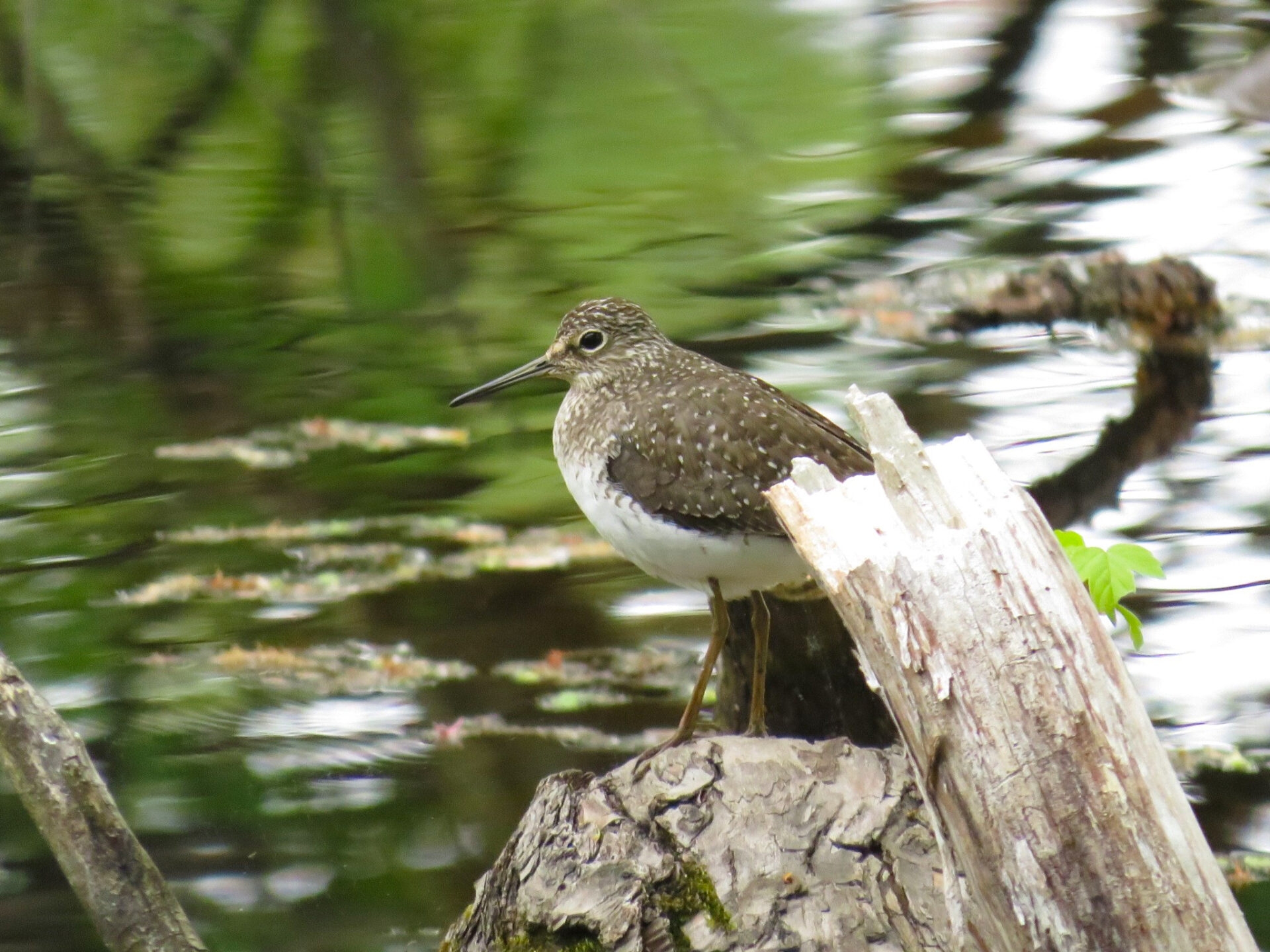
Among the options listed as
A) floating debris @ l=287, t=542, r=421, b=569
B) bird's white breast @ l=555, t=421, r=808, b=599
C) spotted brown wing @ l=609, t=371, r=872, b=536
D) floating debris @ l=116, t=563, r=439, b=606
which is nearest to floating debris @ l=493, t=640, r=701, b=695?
floating debris @ l=116, t=563, r=439, b=606

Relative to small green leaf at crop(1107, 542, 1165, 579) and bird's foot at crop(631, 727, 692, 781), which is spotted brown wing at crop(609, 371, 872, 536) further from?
small green leaf at crop(1107, 542, 1165, 579)

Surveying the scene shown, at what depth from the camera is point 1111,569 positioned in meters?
3.23

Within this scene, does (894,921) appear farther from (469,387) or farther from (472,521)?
(469,387)

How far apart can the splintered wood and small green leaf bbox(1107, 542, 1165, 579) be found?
69 cm

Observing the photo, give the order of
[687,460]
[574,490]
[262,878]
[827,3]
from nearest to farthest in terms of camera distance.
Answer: [687,460], [574,490], [262,878], [827,3]

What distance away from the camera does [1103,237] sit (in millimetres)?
9016

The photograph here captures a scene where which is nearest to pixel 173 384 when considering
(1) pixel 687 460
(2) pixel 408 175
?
(2) pixel 408 175

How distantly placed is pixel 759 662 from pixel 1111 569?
125cm

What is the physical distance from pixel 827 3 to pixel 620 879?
32.5 ft

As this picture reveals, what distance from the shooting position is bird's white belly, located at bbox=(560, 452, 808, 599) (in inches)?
153

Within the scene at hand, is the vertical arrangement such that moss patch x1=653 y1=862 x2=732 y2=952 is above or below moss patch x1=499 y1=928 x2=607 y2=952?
above

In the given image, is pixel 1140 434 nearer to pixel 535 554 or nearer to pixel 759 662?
pixel 535 554

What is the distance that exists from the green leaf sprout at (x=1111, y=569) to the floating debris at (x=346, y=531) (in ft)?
12.7

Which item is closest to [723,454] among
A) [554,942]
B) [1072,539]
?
[1072,539]
